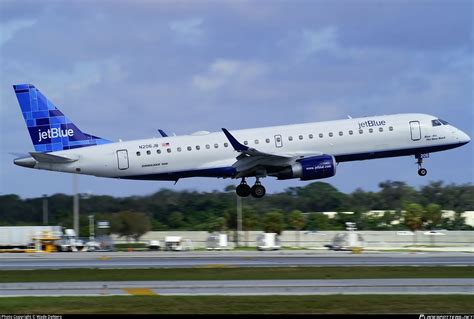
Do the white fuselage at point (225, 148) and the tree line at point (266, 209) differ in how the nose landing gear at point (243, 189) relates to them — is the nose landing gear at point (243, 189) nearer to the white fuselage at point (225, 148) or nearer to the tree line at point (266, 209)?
the white fuselage at point (225, 148)

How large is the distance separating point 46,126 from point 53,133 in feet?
2.56

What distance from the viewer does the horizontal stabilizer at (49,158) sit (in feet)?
173

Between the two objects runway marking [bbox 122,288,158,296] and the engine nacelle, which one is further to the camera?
the engine nacelle

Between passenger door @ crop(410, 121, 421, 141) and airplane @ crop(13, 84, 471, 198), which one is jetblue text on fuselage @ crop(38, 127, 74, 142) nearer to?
airplane @ crop(13, 84, 471, 198)

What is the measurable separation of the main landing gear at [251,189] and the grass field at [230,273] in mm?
12877

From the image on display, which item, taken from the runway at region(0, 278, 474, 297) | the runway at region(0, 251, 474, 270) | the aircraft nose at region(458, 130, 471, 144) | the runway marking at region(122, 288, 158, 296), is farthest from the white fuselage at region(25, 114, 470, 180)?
the runway marking at region(122, 288, 158, 296)

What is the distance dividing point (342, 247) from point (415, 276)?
29.1 meters

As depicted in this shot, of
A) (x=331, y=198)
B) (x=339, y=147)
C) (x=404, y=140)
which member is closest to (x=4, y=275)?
(x=339, y=147)

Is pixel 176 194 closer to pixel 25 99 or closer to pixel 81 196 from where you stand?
pixel 81 196

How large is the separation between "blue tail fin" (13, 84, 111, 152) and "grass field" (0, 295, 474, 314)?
2527 centimetres

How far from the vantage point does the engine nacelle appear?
52.9 m

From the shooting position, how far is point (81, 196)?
8519cm

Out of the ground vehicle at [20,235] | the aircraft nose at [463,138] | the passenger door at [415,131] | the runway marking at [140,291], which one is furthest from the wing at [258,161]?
the ground vehicle at [20,235]

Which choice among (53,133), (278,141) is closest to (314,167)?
(278,141)
